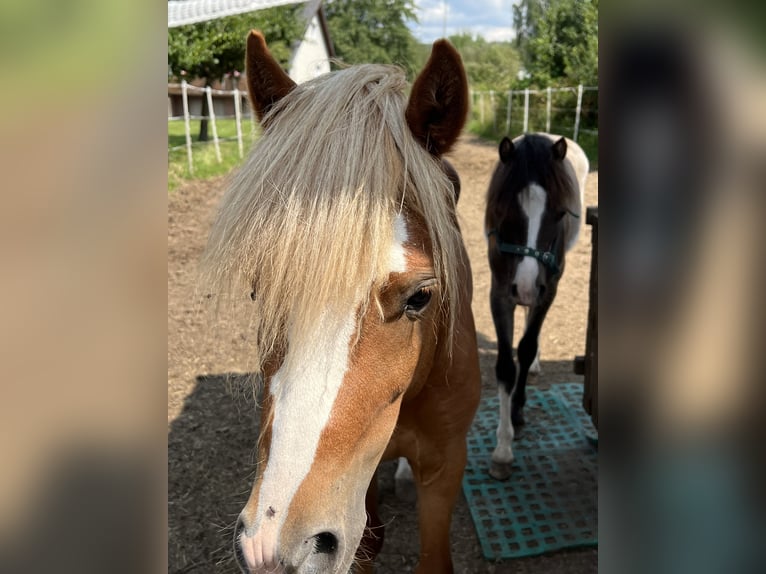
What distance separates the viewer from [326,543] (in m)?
1.09

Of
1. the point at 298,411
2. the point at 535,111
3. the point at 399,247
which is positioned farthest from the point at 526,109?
the point at 298,411

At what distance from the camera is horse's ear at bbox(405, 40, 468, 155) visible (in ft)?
4.50

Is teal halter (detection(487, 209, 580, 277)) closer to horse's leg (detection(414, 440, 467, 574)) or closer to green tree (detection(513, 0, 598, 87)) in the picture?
horse's leg (detection(414, 440, 467, 574))

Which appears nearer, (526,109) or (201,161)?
(201,161)

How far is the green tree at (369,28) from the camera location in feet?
94.5

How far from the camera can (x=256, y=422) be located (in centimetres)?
380

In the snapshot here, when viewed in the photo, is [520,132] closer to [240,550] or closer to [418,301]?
[418,301]
